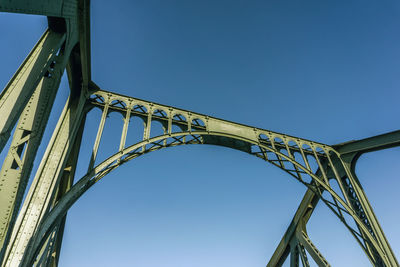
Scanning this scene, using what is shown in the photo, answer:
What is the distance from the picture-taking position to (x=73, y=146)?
9.43 m

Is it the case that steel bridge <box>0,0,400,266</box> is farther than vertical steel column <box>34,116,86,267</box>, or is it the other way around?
vertical steel column <box>34,116,86,267</box>

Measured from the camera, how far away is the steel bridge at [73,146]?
4.52 m

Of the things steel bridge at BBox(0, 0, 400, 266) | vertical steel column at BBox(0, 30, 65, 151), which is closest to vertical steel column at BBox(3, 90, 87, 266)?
steel bridge at BBox(0, 0, 400, 266)

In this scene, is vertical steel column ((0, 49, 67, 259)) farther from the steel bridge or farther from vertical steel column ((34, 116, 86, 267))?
vertical steel column ((34, 116, 86, 267))

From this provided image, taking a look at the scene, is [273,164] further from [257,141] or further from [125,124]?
[125,124]

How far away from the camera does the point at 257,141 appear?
460 inches

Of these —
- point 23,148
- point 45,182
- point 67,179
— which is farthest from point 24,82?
point 67,179

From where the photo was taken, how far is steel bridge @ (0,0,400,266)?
14.8 feet

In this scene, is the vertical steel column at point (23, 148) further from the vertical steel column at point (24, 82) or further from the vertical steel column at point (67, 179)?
the vertical steel column at point (67, 179)

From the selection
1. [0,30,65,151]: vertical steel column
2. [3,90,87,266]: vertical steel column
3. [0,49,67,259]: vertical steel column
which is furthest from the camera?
[3,90,87,266]: vertical steel column

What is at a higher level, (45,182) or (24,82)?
(24,82)

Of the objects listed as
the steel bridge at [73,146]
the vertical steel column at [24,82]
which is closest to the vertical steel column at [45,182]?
the steel bridge at [73,146]

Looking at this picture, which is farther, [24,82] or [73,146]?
[73,146]

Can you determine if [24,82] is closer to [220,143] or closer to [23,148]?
[23,148]
